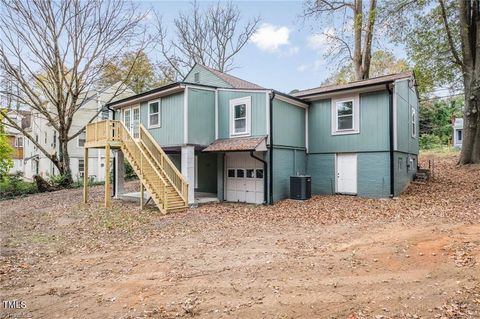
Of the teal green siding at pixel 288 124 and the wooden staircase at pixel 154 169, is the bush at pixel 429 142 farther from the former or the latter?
the wooden staircase at pixel 154 169

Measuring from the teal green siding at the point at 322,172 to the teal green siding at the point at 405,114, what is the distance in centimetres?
300

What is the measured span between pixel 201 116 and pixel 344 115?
21.6 ft

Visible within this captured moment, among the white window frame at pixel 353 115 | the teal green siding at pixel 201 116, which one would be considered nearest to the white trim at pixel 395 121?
the white window frame at pixel 353 115

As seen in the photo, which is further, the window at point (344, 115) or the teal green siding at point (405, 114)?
the window at point (344, 115)

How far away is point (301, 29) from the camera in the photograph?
73.9 ft

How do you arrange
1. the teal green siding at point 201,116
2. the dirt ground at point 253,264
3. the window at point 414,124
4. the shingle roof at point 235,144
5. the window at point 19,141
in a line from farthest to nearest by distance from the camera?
the window at point 19,141 < the window at point 414,124 < the teal green siding at point 201,116 < the shingle roof at point 235,144 < the dirt ground at point 253,264

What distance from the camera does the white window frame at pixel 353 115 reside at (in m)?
13.5

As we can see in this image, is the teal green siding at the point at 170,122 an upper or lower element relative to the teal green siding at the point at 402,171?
upper

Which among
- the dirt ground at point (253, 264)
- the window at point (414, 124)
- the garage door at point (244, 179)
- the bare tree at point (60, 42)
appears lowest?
the dirt ground at point (253, 264)

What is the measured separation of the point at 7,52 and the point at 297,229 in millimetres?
22219

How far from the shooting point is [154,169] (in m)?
12.2

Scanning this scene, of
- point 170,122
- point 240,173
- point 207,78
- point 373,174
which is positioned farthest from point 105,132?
point 373,174

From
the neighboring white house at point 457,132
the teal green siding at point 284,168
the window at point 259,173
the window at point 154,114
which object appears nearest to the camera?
the teal green siding at point 284,168

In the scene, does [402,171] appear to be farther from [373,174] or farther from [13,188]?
[13,188]
